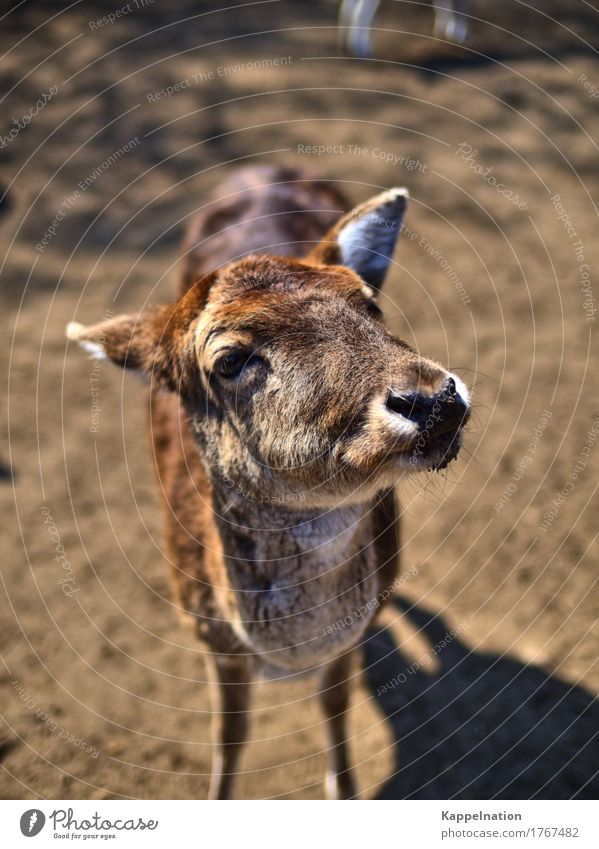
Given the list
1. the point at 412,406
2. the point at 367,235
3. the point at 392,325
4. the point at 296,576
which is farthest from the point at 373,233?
the point at 392,325

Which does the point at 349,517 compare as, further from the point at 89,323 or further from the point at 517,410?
the point at 89,323

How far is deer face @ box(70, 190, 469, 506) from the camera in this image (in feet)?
10.7

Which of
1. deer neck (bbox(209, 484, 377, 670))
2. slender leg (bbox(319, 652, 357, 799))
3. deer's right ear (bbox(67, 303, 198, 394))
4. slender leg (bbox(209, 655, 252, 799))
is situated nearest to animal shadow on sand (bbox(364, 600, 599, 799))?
slender leg (bbox(319, 652, 357, 799))

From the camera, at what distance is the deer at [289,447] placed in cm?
337

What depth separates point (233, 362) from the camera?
3.66 meters

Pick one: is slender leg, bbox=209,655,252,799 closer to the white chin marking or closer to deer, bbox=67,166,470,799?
deer, bbox=67,166,470,799

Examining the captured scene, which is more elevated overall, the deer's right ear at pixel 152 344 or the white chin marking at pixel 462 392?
the deer's right ear at pixel 152 344

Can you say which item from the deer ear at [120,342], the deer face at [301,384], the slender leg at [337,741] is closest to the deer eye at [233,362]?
the deer face at [301,384]

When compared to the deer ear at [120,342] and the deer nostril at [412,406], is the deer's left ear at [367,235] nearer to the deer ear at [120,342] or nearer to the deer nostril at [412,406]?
the deer ear at [120,342]

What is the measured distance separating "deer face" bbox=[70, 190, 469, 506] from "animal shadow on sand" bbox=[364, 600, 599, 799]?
7.36 ft

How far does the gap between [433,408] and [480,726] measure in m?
3.12

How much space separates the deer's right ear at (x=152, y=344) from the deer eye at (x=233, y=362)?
276 millimetres
